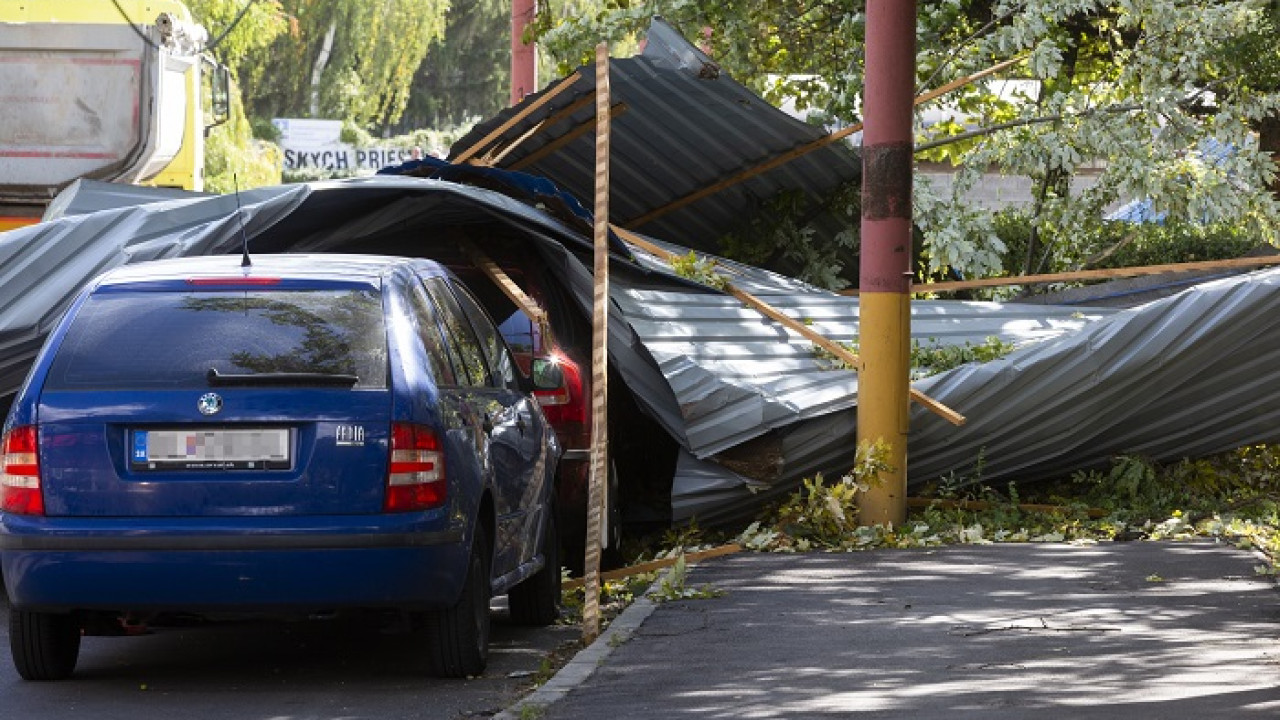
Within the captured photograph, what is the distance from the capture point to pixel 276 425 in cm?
732

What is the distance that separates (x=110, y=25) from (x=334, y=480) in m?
12.0

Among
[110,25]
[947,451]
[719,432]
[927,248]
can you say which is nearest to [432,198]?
[719,432]

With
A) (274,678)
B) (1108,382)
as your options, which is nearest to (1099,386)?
(1108,382)

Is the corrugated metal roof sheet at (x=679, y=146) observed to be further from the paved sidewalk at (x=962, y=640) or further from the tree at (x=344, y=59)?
the tree at (x=344, y=59)

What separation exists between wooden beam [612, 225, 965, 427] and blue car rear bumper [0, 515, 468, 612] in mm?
4481

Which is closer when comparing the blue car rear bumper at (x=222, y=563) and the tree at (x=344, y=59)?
the blue car rear bumper at (x=222, y=563)

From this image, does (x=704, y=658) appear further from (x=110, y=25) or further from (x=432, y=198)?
(x=110, y=25)

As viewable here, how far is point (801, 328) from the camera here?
12.0 m

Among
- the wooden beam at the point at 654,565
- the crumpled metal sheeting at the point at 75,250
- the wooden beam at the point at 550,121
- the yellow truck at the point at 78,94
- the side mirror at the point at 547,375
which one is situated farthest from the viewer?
the yellow truck at the point at 78,94

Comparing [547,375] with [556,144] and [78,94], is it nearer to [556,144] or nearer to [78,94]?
[556,144]

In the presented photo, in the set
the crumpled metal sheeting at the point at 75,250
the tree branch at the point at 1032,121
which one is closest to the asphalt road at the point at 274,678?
the crumpled metal sheeting at the point at 75,250

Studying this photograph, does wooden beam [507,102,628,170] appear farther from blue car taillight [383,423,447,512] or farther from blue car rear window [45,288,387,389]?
blue car taillight [383,423,447,512]

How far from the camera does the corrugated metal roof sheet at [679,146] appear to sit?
45.2 ft

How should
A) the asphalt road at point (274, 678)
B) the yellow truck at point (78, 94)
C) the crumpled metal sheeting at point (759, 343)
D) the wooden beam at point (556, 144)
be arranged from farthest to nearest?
the yellow truck at point (78, 94) → the wooden beam at point (556, 144) → the crumpled metal sheeting at point (759, 343) → the asphalt road at point (274, 678)
